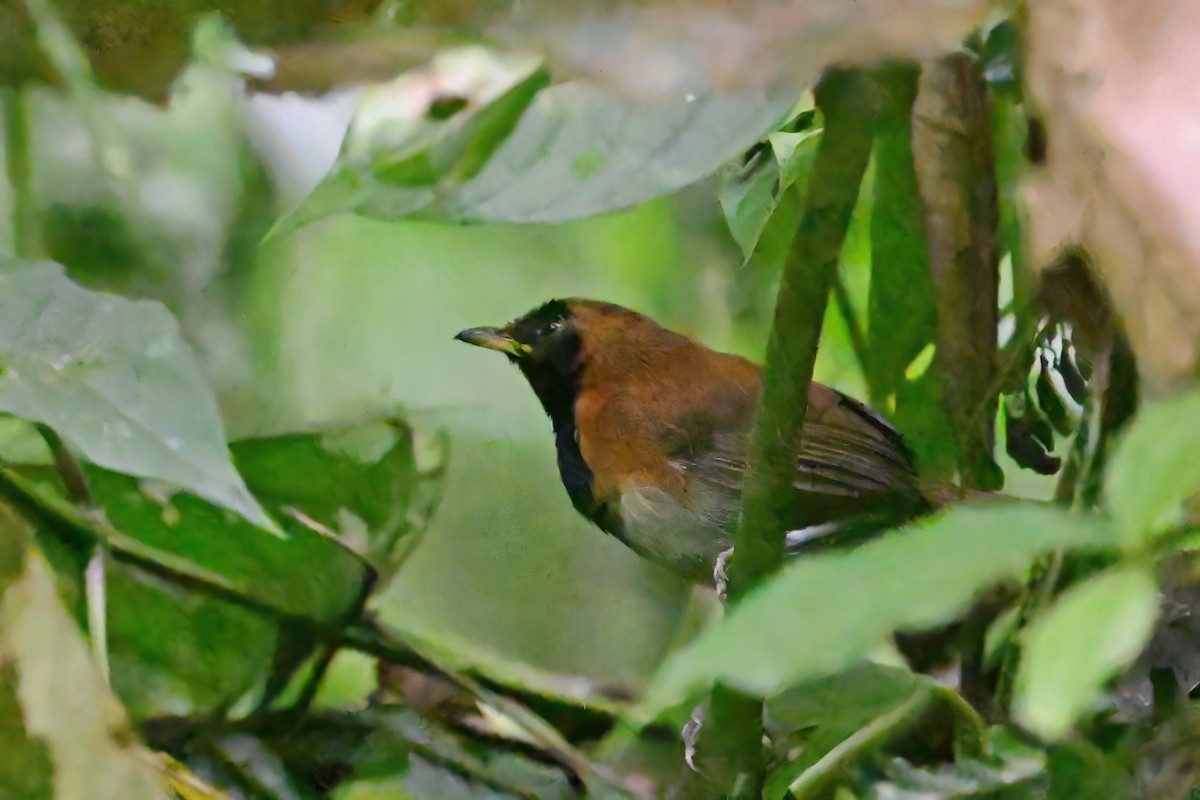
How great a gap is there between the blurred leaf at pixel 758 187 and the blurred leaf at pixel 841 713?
8.2 inches

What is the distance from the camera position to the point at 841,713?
Result: 42 cm

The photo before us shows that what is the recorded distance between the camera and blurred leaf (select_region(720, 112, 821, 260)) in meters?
0.46

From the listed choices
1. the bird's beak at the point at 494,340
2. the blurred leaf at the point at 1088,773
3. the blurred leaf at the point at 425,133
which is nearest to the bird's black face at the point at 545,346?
the bird's beak at the point at 494,340

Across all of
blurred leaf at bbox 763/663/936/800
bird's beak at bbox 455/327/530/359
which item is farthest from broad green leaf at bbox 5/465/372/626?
blurred leaf at bbox 763/663/936/800

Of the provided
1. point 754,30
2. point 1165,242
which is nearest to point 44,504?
point 754,30

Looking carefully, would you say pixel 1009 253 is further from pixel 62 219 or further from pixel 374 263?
pixel 62 219

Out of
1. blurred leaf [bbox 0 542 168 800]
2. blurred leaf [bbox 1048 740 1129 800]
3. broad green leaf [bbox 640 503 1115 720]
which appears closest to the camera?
broad green leaf [bbox 640 503 1115 720]

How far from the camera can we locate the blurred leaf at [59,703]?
0.45m

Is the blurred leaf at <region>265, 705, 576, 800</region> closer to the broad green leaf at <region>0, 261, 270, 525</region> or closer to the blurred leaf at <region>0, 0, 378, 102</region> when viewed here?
the broad green leaf at <region>0, 261, 270, 525</region>

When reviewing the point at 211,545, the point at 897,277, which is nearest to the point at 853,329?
the point at 897,277

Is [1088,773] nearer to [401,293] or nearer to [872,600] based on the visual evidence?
[872,600]

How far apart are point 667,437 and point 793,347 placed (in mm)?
307

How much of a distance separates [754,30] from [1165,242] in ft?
0.61

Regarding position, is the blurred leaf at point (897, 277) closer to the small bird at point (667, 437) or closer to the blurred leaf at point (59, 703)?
the small bird at point (667, 437)
